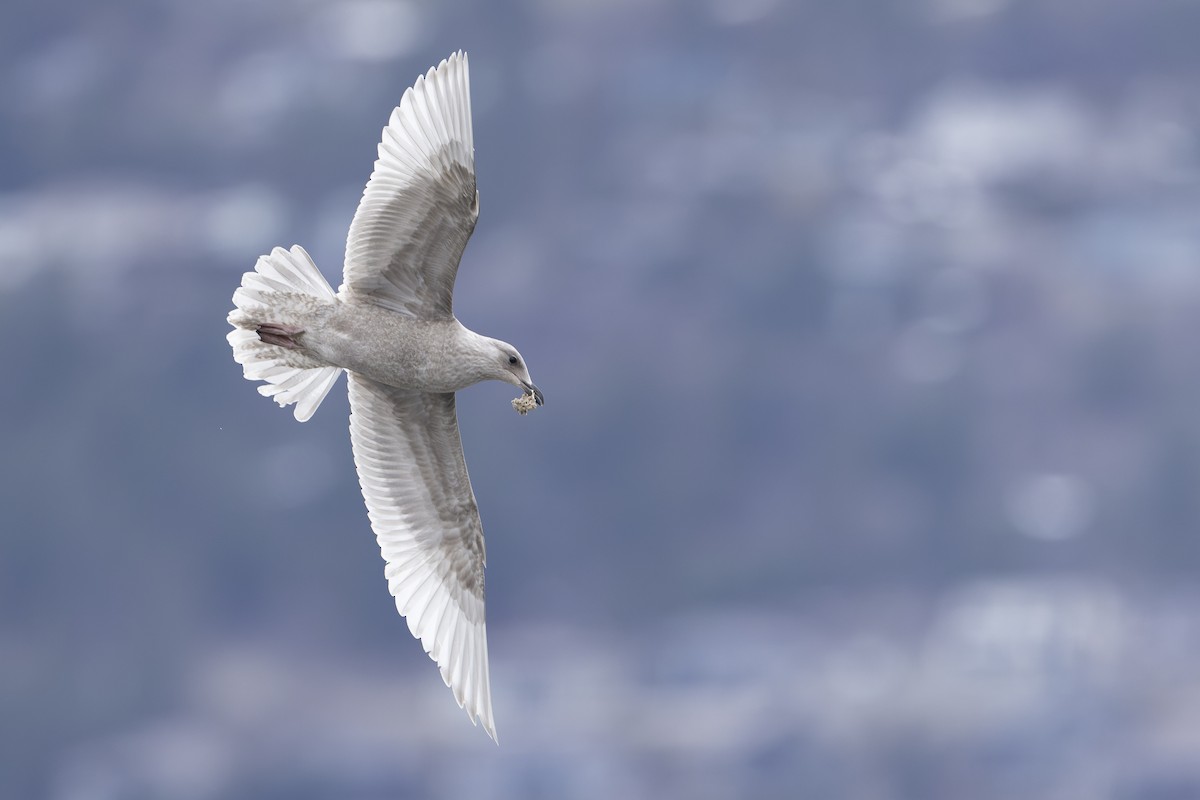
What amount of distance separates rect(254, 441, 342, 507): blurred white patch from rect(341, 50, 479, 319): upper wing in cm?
Result: 9421

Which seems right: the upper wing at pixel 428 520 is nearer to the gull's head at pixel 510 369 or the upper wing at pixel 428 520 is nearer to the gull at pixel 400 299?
the gull at pixel 400 299

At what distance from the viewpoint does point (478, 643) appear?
1062cm

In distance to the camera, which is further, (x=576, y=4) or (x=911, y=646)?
(x=576, y=4)

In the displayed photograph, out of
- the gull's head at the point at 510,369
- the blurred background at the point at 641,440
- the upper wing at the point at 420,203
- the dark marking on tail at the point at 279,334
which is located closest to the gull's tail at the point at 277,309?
the dark marking on tail at the point at 279,334

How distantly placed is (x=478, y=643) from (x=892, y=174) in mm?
113479

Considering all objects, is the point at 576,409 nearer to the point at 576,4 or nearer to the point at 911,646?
the point at 911,646

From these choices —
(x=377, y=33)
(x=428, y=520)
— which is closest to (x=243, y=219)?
(x=377, y=33)

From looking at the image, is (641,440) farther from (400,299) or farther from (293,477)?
(400,299)

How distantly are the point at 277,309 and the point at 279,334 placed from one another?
6.8 inches

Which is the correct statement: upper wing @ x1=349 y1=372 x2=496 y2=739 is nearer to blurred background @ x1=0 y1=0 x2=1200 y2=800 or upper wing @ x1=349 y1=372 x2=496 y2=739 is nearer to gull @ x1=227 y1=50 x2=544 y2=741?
gull @ x1=227 y1=50 x2=544 y2=741

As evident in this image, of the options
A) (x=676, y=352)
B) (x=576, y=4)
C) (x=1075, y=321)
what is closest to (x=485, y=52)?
(x=576, y=4)

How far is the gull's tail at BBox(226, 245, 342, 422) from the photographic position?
9.57 m

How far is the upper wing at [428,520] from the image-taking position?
10.3m

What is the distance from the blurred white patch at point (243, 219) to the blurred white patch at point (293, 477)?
646 inches
